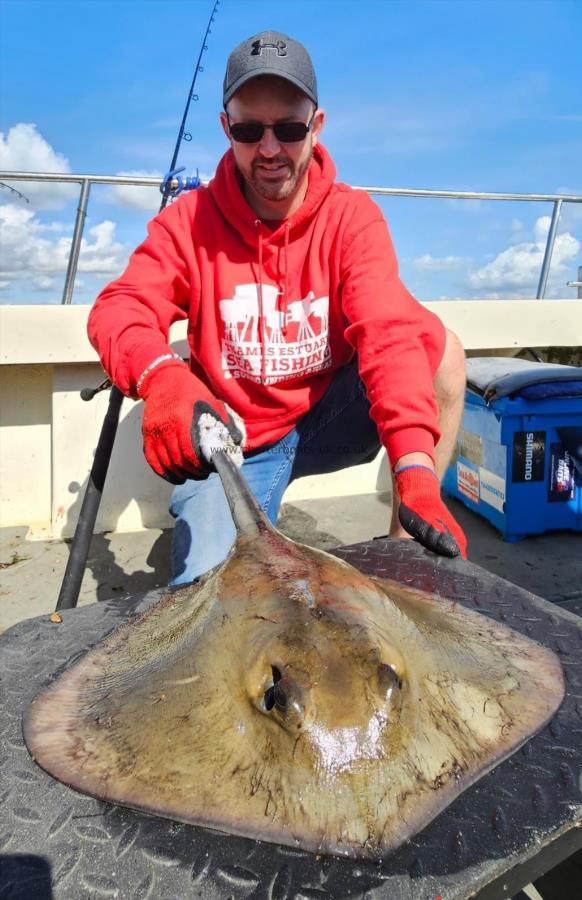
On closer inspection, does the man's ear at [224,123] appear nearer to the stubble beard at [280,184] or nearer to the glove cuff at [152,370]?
the stubble beard at [280,184]

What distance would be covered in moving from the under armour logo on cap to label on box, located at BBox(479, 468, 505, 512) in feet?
8.06

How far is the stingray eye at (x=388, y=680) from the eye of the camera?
1017 millimetres

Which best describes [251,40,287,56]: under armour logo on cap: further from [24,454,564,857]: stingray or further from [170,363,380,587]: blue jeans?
[24,454,564,857]: stingray

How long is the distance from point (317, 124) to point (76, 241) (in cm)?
238

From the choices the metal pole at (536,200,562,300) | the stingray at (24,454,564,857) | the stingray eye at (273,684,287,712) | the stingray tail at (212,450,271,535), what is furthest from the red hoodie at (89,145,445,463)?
the metal pole at (536,200,562,300)

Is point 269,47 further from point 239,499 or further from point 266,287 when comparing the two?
point 239,499

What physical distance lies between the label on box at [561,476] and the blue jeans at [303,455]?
3.89 ft

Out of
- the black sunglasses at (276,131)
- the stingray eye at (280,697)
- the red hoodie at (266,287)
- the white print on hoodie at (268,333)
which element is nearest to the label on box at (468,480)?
the red hoodie at (266,287)

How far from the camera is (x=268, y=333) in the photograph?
278 cm

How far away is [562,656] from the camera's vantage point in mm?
1521

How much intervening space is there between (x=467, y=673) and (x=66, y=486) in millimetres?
3149

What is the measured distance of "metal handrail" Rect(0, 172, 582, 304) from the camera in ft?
14.3

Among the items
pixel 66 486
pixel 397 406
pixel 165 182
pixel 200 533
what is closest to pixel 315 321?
pixel 397 406

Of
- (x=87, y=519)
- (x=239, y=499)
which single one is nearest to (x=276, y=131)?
(x=239, y=499)
